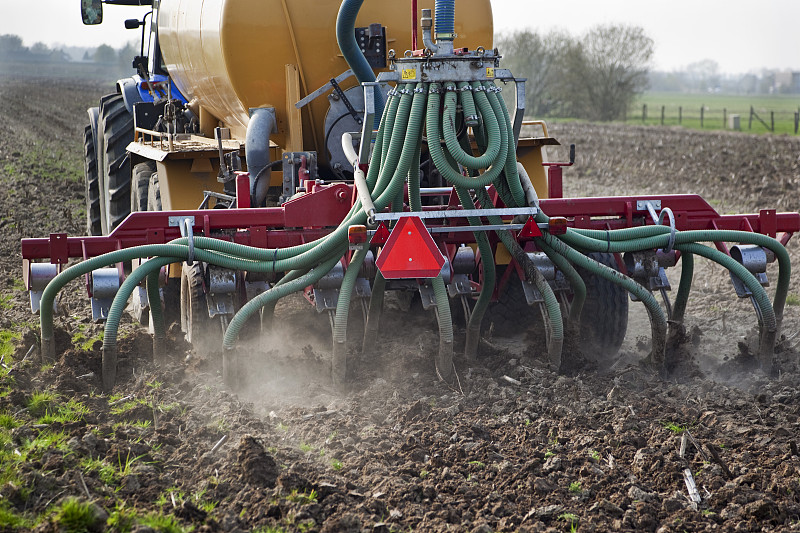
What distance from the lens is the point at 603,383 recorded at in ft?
15.0

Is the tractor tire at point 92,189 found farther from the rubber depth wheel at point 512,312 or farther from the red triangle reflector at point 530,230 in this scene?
the red triangle reflector at point 530,230

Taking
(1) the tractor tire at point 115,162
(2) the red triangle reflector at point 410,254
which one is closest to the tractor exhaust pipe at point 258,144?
(2) the red triangle reflector at point 410,254

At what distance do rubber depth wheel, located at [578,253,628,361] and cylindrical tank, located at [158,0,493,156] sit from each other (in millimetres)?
1733

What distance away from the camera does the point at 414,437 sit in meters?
3.88

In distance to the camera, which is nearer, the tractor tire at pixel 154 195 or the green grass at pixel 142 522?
the green grass at pixel 142 522

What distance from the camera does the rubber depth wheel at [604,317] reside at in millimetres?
5371

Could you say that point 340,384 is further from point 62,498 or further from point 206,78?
point 206,78

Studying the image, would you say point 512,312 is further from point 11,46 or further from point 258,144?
point 11,46

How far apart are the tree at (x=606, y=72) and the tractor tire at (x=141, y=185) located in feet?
113

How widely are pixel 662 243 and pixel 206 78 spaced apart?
312 cm

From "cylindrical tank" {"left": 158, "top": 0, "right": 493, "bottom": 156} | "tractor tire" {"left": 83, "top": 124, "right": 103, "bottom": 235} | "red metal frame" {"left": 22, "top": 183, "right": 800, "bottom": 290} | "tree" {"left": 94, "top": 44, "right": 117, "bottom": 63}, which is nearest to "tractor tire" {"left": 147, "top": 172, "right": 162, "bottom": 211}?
"cylindrical tank" {"left": 158, "top": 0, "right": 493, "bottom": 156}

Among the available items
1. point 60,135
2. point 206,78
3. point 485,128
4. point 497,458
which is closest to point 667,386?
point 497,458

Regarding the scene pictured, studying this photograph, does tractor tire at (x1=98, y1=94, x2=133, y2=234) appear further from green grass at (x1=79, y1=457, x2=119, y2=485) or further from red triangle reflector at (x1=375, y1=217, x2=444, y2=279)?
green grass at (x1=79, y1=457, x2=119, y2=485)

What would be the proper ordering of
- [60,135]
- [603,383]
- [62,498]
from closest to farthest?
[62,498], [603,383], [60,135]
